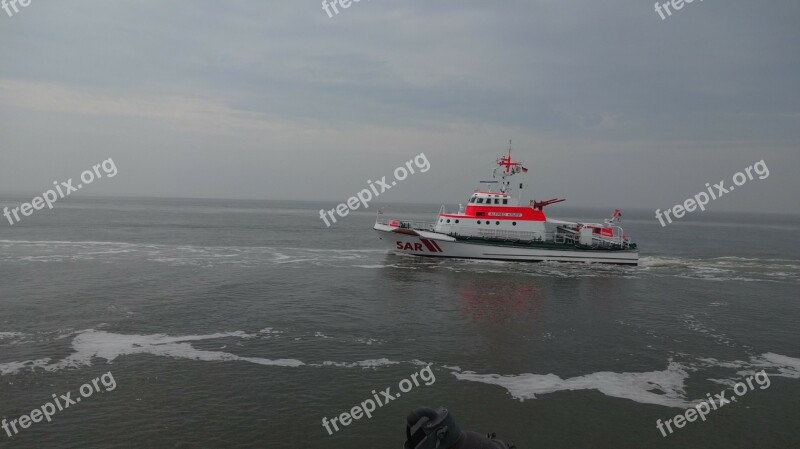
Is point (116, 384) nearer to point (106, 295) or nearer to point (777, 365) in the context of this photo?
point (106, 295)

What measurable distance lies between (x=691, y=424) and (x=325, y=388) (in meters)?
13.0

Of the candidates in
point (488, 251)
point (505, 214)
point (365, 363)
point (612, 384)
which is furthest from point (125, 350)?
point (505, 214)

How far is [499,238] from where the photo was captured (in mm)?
53375

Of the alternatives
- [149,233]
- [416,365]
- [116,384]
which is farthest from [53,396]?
[149,233]

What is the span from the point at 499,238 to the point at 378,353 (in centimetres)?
3394

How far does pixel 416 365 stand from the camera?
2061 centimetres

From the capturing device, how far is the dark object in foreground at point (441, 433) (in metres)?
4.66

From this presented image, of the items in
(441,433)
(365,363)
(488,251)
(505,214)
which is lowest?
(365,363)

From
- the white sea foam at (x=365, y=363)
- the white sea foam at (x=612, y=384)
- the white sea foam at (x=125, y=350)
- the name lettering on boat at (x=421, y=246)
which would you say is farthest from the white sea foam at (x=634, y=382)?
the name lettering on boat at (x=421, y=246)

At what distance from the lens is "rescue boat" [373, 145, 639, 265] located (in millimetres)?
53000

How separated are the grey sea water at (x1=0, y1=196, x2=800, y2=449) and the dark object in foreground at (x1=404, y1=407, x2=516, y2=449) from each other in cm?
1071

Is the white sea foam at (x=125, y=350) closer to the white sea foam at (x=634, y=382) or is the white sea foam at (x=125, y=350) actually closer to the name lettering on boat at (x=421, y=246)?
the white sea foam at (x=634, y=382)

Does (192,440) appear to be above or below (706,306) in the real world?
below

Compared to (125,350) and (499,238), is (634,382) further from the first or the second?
(499,238)
